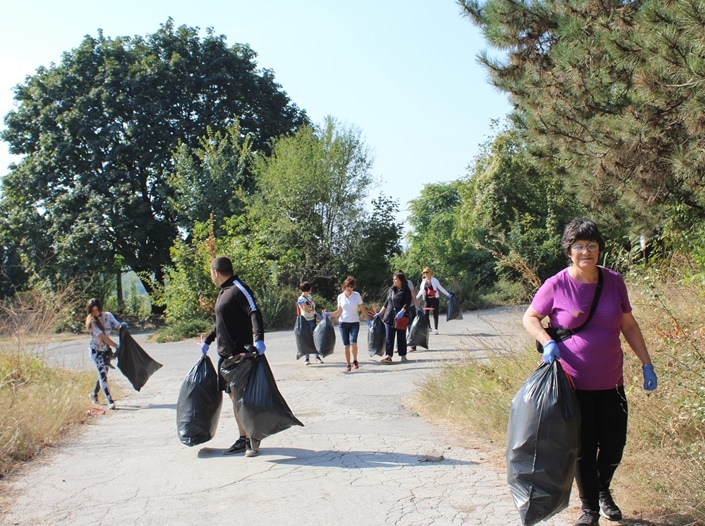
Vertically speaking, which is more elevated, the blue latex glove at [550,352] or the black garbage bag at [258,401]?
the blue latex glove at [550,352]

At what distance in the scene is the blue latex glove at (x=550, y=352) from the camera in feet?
15.4

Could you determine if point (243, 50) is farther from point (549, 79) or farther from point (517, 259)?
point (517, 259)

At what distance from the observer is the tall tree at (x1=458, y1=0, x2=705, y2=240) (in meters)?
7.86

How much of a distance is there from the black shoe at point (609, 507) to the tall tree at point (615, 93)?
4.42m

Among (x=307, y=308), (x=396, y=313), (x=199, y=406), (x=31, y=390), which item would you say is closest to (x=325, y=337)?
(x=307, y=308)

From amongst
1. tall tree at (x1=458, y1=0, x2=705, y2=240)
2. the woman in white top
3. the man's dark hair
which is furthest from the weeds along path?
the woman in white top

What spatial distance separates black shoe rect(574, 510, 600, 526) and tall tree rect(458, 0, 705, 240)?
4.60 m

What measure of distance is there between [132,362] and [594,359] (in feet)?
27.1

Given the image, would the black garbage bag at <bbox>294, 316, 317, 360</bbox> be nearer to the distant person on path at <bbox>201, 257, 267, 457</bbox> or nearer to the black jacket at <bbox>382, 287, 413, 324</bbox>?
the black jacket at <bbox>382, 287, 413, 324</bbox>

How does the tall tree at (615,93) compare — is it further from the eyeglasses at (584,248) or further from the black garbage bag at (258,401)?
the black garbage bag at (258,401)

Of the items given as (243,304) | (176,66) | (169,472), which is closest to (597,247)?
(243,304)

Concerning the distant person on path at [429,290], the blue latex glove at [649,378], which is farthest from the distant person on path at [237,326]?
A: the distant person on path at [429,290]

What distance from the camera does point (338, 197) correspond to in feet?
91.1

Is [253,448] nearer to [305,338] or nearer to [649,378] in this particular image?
[649,378]
